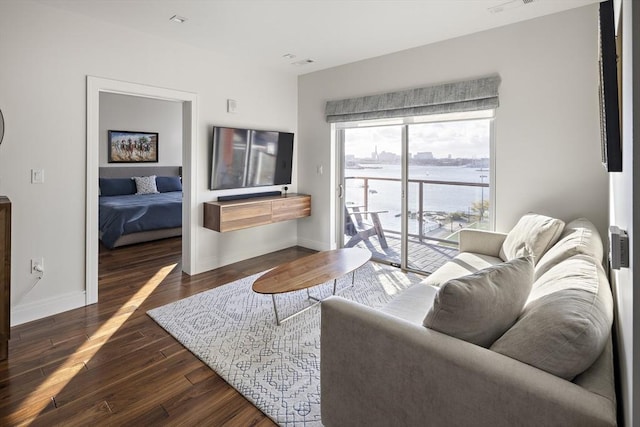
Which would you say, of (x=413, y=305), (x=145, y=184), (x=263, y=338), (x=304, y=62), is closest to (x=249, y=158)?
(x=304, y=62)

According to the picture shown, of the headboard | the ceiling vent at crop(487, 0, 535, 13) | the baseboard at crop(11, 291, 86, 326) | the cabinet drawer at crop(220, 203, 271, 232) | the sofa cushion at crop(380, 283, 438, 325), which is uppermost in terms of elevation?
the ceiling vent at crop(487, 0, 535, 13)

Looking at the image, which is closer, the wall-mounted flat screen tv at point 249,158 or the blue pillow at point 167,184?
the wall-mounted flat screen tv at point 249,158

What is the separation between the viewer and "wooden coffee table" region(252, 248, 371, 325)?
272 cm

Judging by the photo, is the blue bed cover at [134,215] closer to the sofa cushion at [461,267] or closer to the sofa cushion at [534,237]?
the sofa cushion at [461,267]

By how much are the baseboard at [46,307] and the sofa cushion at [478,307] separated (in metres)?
3.20

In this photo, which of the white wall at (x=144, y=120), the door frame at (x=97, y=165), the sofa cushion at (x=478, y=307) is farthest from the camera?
the white wall at (x=144, y=120)

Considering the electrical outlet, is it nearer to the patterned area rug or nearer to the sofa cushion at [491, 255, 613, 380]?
the patterned area rug

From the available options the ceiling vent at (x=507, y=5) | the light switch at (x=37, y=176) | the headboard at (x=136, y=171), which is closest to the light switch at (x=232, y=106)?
the light switch at (x=37, y=176)

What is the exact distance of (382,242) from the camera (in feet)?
15.4

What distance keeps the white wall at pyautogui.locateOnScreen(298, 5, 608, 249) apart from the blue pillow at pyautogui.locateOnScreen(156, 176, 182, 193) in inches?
212

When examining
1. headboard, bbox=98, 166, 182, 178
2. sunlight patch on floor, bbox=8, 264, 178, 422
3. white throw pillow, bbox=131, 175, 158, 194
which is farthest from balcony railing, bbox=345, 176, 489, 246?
headboard, bbox=98, 166, 182, 178

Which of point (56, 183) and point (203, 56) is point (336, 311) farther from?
point (203, 56)

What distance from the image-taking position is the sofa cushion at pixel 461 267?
105 inches

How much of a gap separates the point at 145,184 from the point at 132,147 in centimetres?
97
